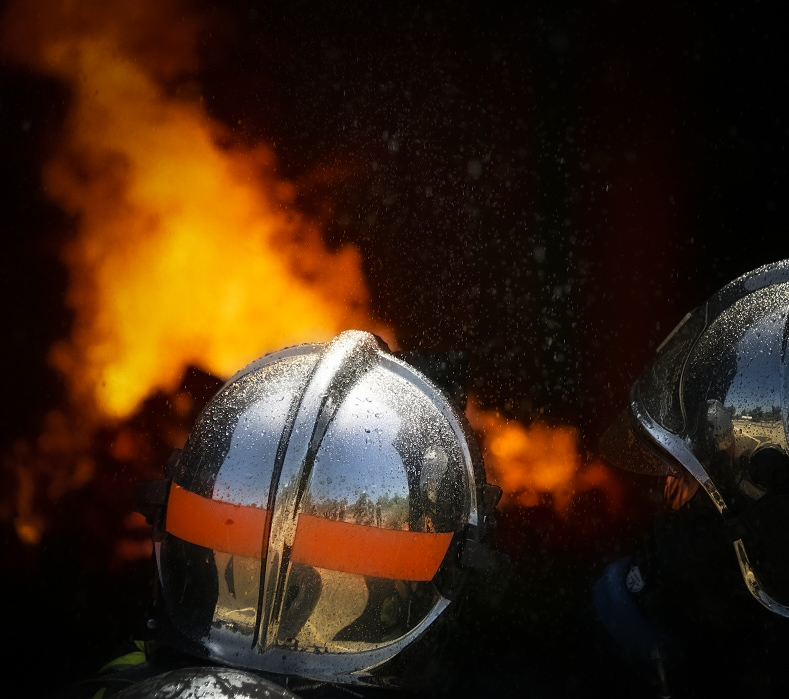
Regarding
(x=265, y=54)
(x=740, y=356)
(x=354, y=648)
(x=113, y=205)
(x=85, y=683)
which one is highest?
(x=265, y=54)

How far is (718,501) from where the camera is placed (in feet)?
7.16

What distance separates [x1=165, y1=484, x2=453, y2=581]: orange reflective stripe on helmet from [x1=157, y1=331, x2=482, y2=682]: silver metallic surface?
0.06ft

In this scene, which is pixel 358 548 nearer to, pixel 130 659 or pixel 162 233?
pixel 130 659

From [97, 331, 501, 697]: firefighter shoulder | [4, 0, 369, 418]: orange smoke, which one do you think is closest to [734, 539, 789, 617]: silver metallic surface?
[97, 331, 501, 697]: firefighter shoulder

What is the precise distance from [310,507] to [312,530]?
2.6 inches

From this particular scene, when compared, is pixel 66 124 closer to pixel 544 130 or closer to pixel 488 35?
pixel 488 35

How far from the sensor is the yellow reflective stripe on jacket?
1.89 m

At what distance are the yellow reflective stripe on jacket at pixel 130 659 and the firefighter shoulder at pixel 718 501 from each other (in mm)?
2082

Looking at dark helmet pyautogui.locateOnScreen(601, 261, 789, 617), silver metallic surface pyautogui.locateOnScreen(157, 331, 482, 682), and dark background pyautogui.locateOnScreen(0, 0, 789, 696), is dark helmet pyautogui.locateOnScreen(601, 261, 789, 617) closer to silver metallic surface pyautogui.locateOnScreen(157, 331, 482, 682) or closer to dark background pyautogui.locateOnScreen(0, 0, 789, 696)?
silver metallic surface pyautogui.locateOnScreen(157, 331, 482, 682)

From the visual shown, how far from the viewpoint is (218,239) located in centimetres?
519

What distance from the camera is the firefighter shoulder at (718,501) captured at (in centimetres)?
203

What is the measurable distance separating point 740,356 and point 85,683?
8.11 feet

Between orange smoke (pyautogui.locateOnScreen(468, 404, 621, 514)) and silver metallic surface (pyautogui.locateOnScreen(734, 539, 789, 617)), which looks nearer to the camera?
silver metallic surface (pyautogui.locateOnScreen(734, 539, 789, 617))

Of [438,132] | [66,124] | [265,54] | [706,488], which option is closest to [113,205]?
[66,124]
